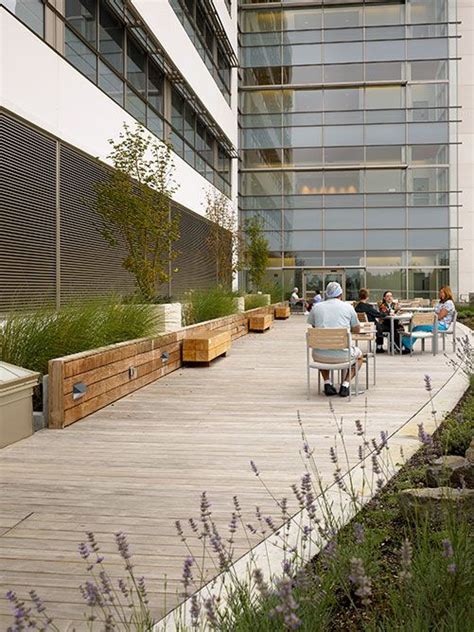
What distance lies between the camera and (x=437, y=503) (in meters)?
3.45

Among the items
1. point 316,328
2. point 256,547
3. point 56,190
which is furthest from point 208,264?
point 256,547

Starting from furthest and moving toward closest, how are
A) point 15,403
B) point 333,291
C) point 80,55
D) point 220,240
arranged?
1. point 220,240
2. point 80,55
3. point 333,291
4. point 15,403

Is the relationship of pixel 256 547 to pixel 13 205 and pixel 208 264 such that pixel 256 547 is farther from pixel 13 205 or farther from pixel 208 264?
pixel 208 264

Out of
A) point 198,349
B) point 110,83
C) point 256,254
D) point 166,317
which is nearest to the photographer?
point 166,317

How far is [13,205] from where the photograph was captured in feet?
36.0

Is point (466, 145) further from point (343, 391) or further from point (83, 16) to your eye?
point (343, 391)

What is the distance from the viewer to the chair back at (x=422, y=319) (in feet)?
45.6

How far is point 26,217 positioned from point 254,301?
15.8m

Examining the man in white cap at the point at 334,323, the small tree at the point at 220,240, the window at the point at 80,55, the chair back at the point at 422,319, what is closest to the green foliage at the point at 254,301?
the small tree at the point at 220,240

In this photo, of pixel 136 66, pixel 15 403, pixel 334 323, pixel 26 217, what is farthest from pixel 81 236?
pixel 15 403

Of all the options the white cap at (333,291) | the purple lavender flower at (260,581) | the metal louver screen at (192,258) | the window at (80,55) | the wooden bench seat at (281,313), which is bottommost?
the wooden bench seat at (281,313)

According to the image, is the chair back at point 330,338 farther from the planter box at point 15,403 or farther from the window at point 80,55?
the window at point 80,55

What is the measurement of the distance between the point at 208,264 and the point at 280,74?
1580cm

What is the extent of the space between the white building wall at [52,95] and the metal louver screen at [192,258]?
6.30 meters
